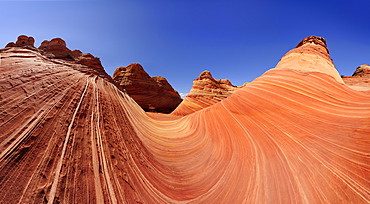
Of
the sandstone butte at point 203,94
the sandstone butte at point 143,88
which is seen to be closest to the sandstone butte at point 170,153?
the sandstone butte at point 203,94

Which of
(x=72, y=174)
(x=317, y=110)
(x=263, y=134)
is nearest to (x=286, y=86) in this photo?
(x=317, y=110)

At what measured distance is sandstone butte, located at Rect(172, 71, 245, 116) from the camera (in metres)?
9.95

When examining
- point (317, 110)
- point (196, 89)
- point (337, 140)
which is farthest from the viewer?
point (196, 89)

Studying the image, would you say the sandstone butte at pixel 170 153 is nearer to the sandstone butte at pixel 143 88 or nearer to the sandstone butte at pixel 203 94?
the sandstone butte at pixel 203 94

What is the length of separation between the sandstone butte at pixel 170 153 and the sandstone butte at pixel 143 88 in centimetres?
1338

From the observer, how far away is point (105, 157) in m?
1.36

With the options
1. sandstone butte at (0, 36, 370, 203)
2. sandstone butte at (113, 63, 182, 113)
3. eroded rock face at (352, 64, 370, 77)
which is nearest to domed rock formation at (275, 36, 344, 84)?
sandstone butte at (0, 36, 370, 203)

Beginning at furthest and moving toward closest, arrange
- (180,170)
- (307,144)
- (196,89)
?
(196,89) < (180,170) < (307,144)

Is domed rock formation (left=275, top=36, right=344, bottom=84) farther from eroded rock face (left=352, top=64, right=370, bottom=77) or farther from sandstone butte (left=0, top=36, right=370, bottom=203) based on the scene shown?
eroded rock face (left=352, top=64, right=370, bottom=77)

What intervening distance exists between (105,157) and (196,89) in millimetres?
9995

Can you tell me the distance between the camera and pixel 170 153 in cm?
250

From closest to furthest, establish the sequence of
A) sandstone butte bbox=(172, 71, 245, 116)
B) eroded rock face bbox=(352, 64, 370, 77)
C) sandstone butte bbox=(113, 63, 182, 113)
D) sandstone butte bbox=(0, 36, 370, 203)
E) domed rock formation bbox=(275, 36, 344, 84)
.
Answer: sandstone butte bbox=(0, 36, 370, 203)
domed rock formation bbox=(275, 36, 344, 84)
sandstone butte bbox=(172, 71, 245, 116)
eroded rock face bbox=(352, 64, 370, 77)
sandstone butte bbox=(113, 63, 182, 113)

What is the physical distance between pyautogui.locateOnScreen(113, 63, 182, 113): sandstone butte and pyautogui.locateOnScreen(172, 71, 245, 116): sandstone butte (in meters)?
6.18

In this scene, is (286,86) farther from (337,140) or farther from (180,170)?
(180,170)
